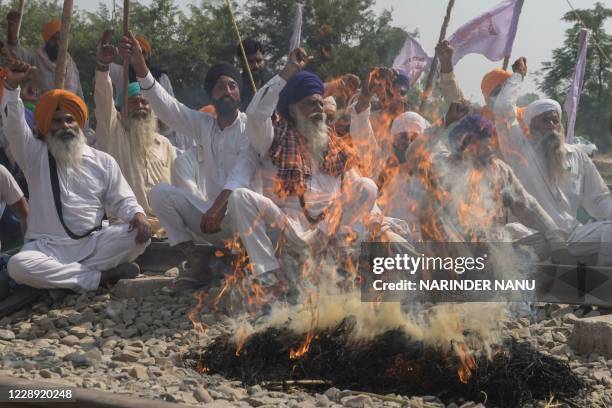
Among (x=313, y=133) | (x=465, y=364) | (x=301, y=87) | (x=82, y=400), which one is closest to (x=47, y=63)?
(x=301, y=87)

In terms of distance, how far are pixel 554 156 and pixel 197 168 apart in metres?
3.23

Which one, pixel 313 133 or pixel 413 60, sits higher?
pixel 413 60

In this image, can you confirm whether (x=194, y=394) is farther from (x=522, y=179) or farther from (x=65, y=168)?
(x=522, y=179)

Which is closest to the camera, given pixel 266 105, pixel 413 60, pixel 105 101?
pixel 266 105

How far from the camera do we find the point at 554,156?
8070 millimetres

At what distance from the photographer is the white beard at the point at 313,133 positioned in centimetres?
693

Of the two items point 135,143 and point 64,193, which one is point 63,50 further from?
point 64,193

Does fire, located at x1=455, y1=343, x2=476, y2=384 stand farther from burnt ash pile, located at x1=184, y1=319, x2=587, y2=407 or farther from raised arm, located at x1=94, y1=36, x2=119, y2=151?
raised arm, located at x1=94, y1=36, x2=119, y2=151

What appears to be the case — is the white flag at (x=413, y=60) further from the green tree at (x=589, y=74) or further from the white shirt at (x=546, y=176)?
the green tree at (x=589, y=74)

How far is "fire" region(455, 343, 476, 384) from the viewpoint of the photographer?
4.84 metres

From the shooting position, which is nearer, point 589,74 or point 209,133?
point 209,133

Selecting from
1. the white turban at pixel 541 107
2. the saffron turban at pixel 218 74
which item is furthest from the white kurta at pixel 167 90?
the white turban at pixel 541 107

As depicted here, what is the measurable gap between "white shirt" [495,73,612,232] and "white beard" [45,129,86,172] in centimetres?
375

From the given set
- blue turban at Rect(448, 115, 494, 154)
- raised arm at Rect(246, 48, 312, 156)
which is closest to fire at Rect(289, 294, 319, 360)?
raised arm at Rect(246, 48, 312, 156)
